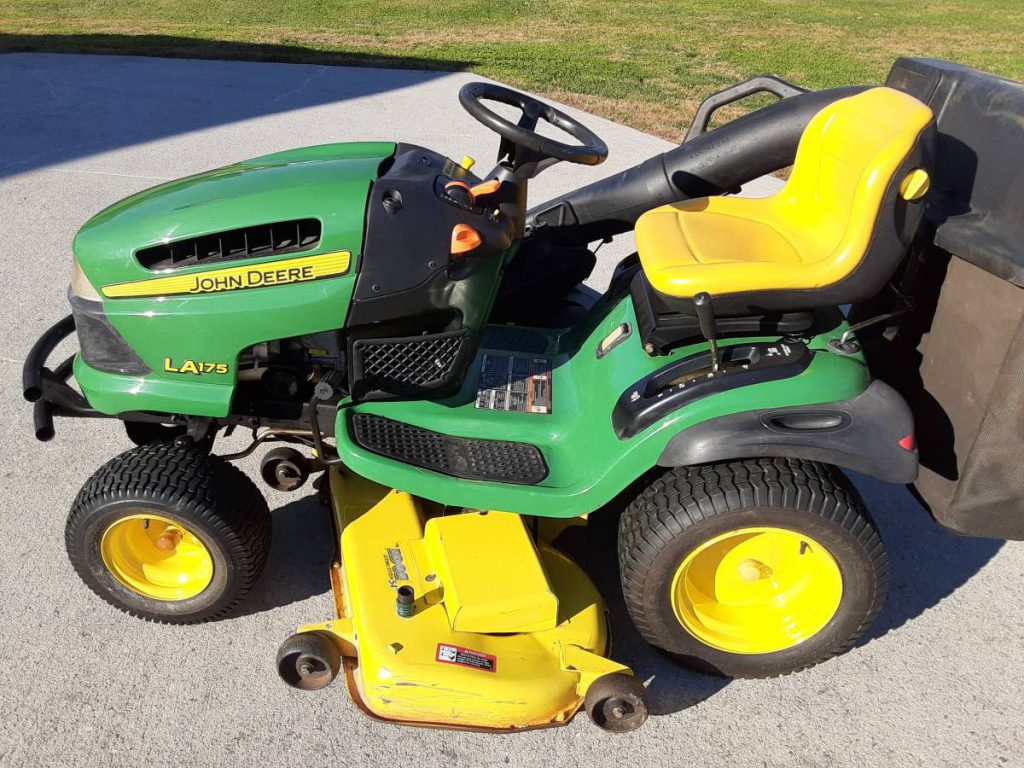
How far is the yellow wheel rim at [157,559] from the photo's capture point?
2432mm

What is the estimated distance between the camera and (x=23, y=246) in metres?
4.67

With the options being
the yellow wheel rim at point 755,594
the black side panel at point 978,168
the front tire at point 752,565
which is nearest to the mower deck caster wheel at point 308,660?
the front tire at point 752,565

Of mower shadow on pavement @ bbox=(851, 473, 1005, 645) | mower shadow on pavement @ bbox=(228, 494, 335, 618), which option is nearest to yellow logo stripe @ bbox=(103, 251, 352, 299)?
mower shadow on pavement @ bbox=(228, 494, 335, 618)

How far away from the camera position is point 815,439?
6.91ft

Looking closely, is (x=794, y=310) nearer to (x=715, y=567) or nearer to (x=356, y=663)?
(x=715, y=567)

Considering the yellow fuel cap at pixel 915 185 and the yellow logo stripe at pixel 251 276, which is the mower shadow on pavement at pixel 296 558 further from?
the yellow fuel cap at pixel 915 185

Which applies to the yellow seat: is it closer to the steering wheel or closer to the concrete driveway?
the steering wheel

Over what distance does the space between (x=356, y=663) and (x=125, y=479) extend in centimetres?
74

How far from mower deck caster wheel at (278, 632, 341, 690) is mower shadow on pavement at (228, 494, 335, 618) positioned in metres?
0.37

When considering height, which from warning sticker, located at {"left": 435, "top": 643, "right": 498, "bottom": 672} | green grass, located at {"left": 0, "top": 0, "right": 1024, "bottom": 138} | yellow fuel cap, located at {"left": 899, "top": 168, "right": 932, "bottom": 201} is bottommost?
green grass, located at {"left": 0, "top": 0, "right": 1024, "bottom": 138}

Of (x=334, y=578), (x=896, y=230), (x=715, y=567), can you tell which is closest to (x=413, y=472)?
(x=334, y=578)

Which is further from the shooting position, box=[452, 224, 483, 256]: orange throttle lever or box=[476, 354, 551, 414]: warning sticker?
box=[476, 354, 551, 414]: warning sticker

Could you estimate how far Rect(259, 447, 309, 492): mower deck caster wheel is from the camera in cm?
287

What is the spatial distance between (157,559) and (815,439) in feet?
5.80
